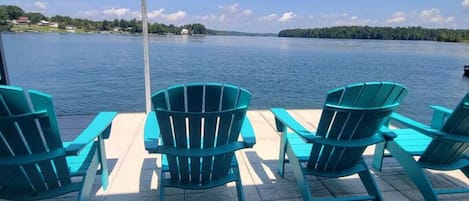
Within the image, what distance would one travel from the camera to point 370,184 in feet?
6.27

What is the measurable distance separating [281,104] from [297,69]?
8.85 m

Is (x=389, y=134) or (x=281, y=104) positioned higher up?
(x=389, y=134)

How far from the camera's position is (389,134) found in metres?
1.84

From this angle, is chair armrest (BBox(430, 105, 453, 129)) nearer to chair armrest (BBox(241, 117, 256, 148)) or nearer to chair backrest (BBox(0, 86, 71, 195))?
chair armrest (BBox(241, 117, 256, 148))

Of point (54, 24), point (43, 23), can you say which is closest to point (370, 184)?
point (43, 23)

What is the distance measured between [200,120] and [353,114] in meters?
0.83

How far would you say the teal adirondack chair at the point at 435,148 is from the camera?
1760 mm

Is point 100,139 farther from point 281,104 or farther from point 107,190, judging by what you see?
point 281,104

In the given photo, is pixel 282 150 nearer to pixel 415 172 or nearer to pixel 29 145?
pixel 415 172

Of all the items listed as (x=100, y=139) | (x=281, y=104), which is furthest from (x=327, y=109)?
(x=281, y=104)

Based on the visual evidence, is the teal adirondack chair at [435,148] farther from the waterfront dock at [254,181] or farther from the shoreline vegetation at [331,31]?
the shoreline vegetation at [331,31]

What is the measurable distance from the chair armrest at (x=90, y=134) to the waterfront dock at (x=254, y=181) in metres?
0.42

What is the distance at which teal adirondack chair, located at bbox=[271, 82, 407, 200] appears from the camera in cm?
165

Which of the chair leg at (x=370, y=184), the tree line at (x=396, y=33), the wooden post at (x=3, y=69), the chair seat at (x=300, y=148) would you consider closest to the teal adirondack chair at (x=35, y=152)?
the chair seat at (x=300, y=148)
